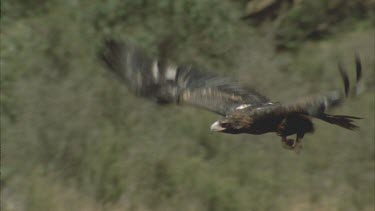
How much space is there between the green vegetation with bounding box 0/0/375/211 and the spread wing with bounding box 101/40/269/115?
6.31 feet

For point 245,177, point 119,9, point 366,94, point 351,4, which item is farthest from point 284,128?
point 351,4

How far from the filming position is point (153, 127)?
45.5 feet

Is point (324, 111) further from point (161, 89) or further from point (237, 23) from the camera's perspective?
point (237, 23)

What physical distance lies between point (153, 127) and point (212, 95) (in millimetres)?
3898

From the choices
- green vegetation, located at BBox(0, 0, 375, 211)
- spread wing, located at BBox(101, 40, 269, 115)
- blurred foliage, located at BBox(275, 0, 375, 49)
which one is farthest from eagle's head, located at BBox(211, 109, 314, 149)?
blurred foliage, located at BBox(275, 0, 375, 49)

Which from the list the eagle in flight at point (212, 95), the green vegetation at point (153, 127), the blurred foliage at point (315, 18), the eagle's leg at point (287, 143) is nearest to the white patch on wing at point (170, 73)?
the eagle in flight at point (212, 95)

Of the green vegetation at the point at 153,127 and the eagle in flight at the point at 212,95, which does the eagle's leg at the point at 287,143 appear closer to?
the eagle in flight at the point at 212,95

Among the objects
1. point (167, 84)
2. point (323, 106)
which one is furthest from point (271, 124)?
point (167, 84)

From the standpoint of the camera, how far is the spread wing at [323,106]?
8.06m

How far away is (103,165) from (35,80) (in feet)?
6.54

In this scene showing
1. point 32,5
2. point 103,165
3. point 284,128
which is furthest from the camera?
point 32,5

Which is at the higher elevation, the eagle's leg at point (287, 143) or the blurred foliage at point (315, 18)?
the blurred foliage at point (315, 18)

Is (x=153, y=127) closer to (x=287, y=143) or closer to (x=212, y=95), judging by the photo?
(x=212, y=95)

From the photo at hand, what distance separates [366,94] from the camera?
583 inches
